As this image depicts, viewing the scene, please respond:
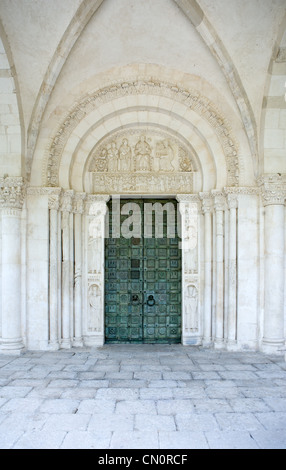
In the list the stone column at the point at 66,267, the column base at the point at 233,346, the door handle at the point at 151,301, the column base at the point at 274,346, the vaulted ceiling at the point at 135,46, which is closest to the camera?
the vaulted ceiling at the point at 135,46

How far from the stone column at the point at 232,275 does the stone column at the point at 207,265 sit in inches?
16.4

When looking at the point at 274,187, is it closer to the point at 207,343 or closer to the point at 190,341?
the point at 207,343

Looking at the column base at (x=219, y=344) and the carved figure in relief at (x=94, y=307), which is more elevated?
the carved figure in relief at (x=94, y=307)

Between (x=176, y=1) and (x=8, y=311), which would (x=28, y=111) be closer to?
Result: (x=176, y=1)

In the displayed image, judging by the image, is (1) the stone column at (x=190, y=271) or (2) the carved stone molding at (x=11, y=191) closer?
(2) the carved stone molding at (x=11, y=191)

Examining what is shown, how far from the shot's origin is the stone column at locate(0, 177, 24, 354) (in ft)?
23.2

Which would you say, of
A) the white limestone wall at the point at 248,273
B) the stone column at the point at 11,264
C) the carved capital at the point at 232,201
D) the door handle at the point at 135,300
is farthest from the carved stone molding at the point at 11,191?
the white limestone wall at the point at 248,273

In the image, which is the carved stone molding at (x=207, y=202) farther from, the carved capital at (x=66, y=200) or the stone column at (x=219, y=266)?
the carved capital at (x=66, y=200)

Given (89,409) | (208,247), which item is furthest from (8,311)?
(208,247)

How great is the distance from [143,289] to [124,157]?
8.77 ft

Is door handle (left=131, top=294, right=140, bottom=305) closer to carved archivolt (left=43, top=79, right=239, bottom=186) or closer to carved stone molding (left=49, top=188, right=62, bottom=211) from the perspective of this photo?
carved stone molding (left=49, top=188, right=62, bottom=211)

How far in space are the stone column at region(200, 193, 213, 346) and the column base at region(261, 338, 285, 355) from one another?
1046mm

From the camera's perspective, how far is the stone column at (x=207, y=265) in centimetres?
759

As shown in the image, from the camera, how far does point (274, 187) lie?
7.07 meters
